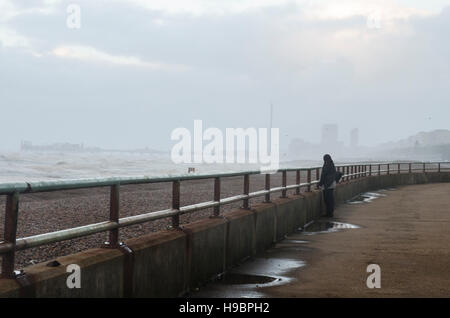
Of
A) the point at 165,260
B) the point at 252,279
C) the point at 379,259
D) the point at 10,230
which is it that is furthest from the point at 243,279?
the point at 10,230

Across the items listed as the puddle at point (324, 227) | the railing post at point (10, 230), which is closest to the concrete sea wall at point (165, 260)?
the railing post at point (10, 230)

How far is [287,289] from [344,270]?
1.72 metres

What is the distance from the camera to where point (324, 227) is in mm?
15453

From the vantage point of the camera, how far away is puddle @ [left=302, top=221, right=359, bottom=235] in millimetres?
14520

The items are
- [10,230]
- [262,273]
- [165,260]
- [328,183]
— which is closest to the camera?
[10,230]

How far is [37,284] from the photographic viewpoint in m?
4.52

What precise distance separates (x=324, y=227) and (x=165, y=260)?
919cm

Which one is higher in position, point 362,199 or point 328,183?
point 328,183

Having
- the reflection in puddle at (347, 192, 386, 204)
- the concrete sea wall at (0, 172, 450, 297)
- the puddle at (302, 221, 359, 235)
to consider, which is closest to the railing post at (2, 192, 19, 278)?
the concrete sea wall at (0, 172, 450, 297)

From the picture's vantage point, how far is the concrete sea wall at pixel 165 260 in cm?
477

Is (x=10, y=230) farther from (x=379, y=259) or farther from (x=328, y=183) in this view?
(x=328, y=183)

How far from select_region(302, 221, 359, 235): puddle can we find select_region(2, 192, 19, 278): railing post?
408 inches
